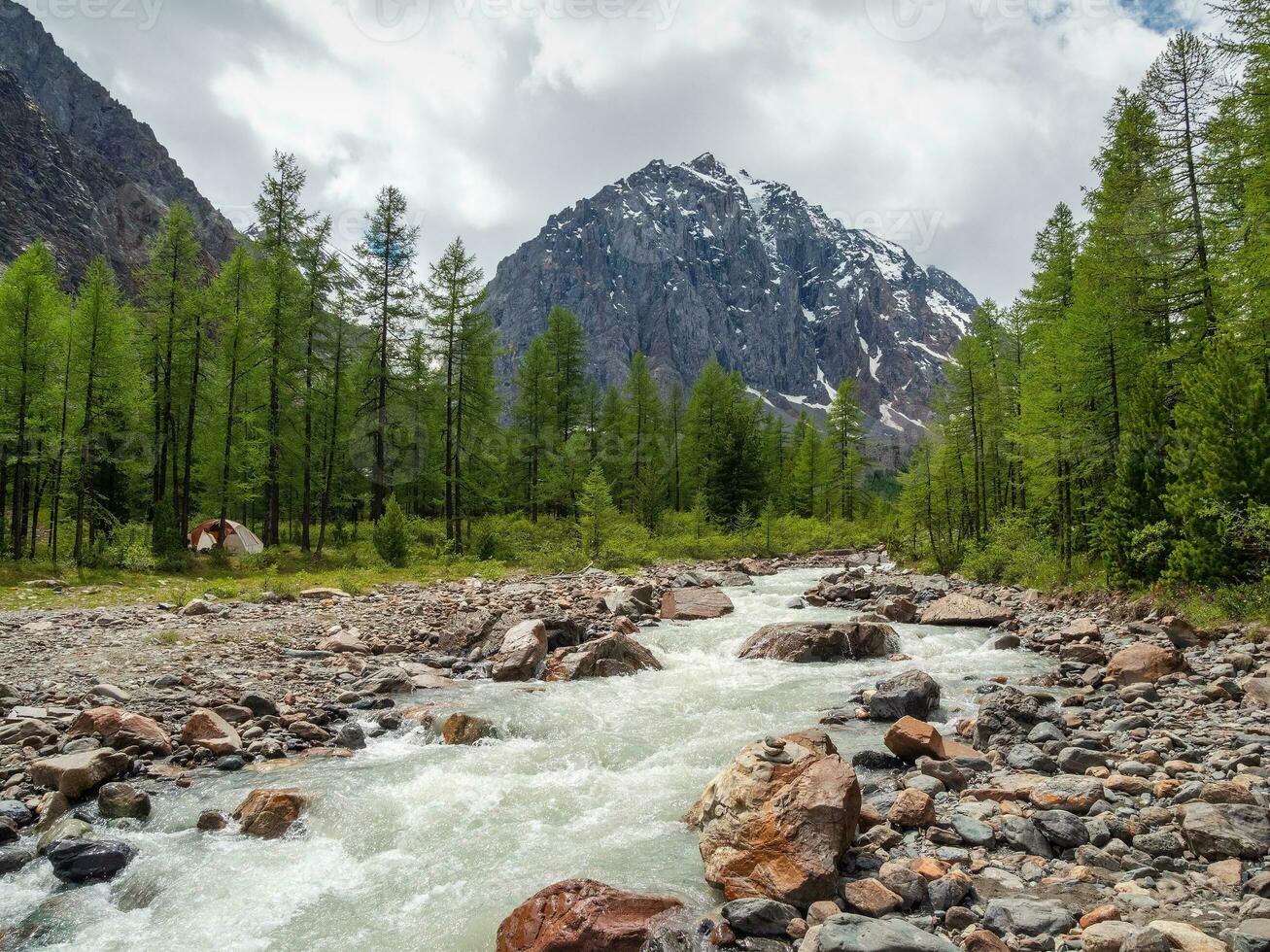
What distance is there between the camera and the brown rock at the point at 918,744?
7.30 metres

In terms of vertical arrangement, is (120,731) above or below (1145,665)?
below

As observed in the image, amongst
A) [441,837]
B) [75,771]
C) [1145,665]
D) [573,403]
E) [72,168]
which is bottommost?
[441,837]

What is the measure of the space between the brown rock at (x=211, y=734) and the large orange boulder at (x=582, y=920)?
509 centimetres

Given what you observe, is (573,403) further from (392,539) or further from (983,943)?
(983,943)

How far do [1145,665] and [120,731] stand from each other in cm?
1412

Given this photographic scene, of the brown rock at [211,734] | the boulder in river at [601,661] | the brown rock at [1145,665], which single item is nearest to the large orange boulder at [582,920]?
the brown rock at [211,734]

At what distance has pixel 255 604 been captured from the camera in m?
17.0

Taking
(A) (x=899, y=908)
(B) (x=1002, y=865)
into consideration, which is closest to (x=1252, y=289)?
(B) (x=1002, y=865)

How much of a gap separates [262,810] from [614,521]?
2501 centimetres

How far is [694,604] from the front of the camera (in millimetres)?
18875

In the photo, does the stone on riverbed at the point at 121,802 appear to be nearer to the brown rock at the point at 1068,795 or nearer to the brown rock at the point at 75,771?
the brown rock at the point at 75,771

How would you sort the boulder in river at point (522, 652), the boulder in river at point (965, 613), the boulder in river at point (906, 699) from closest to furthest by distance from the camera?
the boulder in river at point (906, 699) → the boulder in river at point (522, 652) → the boulder in river at point (965, 613)

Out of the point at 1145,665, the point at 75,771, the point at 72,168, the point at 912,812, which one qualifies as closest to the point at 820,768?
the point at 912,812

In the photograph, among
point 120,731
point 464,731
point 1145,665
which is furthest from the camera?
point 1145,665
